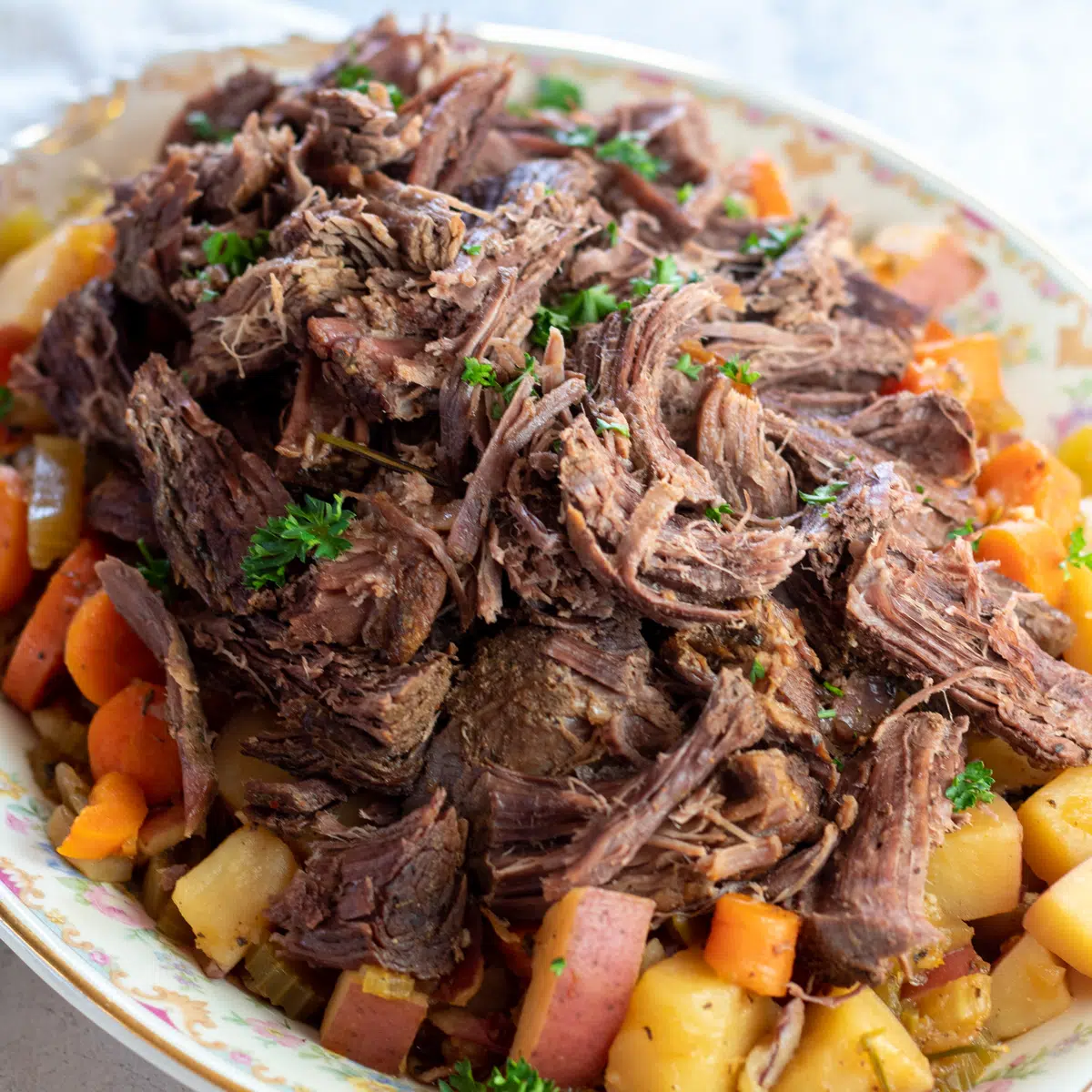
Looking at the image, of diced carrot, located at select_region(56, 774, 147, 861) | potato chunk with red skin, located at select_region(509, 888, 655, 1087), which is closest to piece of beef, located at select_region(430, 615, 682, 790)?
potato chunk with red skin, located at select_region(509, 888, 655, 1087)

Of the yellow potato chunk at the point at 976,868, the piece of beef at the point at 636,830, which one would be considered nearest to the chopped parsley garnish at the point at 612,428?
the piece of beef at the point at 636,830

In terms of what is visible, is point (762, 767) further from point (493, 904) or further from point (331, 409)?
point (331, 409)

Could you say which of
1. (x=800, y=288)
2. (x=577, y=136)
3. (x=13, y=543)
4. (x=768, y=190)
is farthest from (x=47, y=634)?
(x=768, y=190)

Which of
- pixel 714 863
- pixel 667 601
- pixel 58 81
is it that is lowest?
pixel 714 863

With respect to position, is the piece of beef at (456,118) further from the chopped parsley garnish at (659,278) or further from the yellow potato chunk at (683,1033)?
the yellow potato chunk at (683,1033)

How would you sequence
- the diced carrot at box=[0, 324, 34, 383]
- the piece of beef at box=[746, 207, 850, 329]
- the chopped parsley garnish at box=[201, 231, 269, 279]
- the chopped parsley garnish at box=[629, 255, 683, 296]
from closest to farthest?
the chopped parsley garnish at box=[629, 255, 683, 296] → the chopped parsley garnish at box=[201, 231, 269, 279] → the piece of beef at box=[746, 207, 850, 329] → the diced carrot at box=[0, 324, 34, 383]

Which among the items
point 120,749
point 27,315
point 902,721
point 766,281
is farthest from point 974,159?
point 120,749

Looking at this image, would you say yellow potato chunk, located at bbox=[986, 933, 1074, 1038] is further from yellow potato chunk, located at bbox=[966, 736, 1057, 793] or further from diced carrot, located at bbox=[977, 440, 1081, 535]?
diced carrot, located at bbox=[977, 440, 1081, 535]
